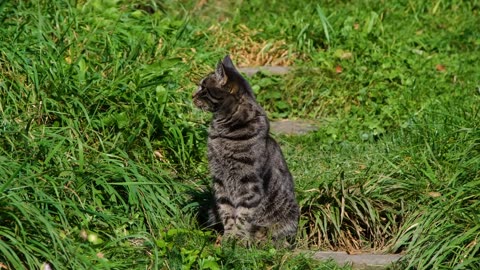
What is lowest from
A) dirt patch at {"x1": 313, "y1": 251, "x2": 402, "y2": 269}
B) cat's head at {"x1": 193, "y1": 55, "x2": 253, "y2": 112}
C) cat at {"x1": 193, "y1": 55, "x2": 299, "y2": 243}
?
dirt patch at {"x1": 313, "y1": 251, "x2": 402, "y2": 269}

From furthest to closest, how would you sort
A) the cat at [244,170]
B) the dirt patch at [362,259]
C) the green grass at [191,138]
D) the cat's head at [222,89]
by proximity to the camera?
the cat's head at [222,89]
the cat at [244,170]
the dirt patch at [362,259]
the green grass at [191,138]

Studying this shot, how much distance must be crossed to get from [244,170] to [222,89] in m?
0.56

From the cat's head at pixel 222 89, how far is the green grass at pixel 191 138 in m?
0.53

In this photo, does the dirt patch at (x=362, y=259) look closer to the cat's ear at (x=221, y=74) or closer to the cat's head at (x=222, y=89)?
the cat's head at (x=222, y=89)

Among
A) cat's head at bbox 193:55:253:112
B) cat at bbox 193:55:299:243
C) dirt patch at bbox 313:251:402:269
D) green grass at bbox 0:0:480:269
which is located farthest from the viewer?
cat's head at bbox 193:55:253:112

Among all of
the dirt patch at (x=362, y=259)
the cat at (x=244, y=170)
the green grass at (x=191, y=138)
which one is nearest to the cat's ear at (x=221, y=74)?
the cat at (x=244, y=170)

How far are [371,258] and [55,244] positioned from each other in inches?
77.8

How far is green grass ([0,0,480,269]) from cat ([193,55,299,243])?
0.75 ft

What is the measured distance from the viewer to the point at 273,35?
930 centimetres

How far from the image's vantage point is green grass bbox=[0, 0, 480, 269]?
5590 millimetres

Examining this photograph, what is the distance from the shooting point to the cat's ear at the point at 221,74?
615 cm

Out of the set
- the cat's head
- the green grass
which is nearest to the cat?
the cat's head

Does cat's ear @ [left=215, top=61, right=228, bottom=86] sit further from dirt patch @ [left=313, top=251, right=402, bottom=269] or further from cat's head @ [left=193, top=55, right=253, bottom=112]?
dirt patch @ [left=313, top=251, right=402, bottom=269]

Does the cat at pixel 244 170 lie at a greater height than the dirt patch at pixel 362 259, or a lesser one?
greater
